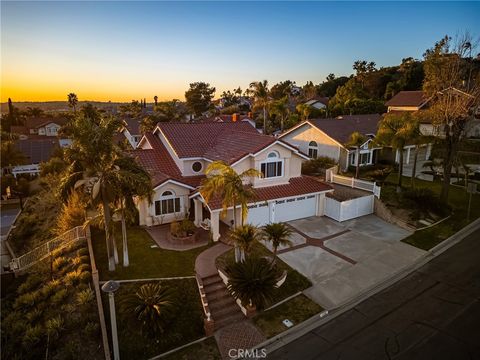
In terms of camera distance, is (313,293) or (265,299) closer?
(265,299)

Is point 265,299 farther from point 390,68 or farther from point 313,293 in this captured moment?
point 390,68

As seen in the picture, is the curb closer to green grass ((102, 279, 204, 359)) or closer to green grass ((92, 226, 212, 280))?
green grass ((102, 279, 204, 359))

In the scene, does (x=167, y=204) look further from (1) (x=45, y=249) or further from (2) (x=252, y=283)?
(2) (x=252, y=283)

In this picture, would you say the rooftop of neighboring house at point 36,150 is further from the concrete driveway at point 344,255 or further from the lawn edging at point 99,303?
the concrete driveway at point 344,255

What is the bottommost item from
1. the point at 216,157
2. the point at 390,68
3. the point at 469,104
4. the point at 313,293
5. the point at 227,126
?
the point at 313,293

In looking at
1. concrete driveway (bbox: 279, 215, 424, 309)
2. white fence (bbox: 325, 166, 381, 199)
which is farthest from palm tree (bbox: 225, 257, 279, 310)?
white fence (bbox: 325, 166, 381, 199)

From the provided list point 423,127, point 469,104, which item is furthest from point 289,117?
point 469,104

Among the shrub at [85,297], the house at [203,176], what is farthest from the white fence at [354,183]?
the shrub at [85,297]

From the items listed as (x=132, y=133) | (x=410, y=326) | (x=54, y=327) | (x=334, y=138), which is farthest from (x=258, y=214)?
(x=132, y=133)
